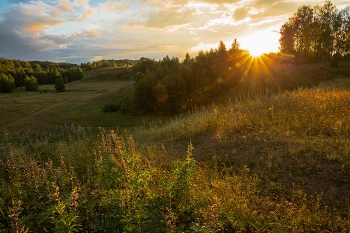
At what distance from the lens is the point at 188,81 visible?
44.2 meters

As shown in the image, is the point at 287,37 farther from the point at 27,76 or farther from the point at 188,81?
the point at 27,76

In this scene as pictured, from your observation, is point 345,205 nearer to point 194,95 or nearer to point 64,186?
point 64,186

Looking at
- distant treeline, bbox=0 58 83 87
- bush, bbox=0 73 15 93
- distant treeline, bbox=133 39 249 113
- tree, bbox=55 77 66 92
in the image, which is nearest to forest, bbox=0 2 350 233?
distant treeline, bbox=133 39 249 113

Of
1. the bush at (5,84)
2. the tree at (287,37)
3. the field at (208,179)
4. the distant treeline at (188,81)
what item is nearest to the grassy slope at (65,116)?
the distant treeline at (188,81)

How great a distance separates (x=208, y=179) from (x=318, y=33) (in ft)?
181

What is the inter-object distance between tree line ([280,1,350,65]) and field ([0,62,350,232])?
1794 inches

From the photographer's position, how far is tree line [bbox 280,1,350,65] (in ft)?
163

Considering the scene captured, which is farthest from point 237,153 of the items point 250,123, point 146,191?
point 146,191

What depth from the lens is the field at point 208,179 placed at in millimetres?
4012

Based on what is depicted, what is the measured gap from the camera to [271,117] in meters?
11.7

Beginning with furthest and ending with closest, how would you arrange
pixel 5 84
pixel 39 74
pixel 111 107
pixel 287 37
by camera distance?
pixel 39 74, pixel 5 84, pixel 287 37, pixel 111 107

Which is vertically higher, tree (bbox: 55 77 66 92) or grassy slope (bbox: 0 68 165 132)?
tree (bbox: 55 77 66 92)

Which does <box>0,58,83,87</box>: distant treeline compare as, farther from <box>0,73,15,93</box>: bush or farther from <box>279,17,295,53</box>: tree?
<box>279,17,295,53</box>: tree

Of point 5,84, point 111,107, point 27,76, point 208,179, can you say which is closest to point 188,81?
point 111,107
